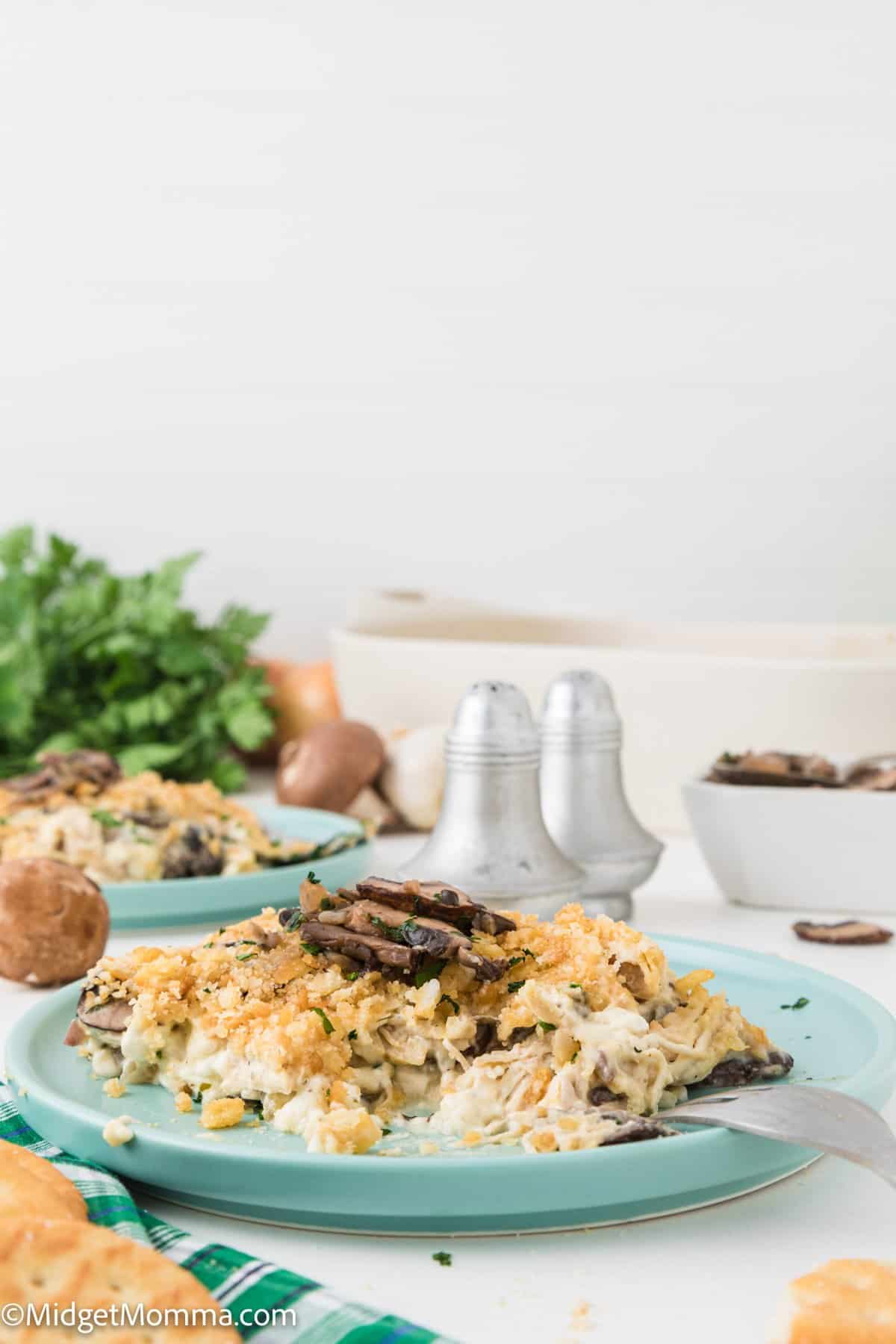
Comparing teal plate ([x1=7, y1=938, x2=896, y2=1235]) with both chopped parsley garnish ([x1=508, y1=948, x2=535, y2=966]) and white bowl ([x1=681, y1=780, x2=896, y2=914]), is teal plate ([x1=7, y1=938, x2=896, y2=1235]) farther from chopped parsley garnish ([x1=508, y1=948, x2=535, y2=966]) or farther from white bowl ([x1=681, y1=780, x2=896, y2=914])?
white bowl ([x1=681, y1=780, x2=896, y2=914])

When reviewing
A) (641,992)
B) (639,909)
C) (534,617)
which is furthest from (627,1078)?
(534,617)

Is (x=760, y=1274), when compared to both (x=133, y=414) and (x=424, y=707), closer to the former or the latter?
(x=424, y=707)

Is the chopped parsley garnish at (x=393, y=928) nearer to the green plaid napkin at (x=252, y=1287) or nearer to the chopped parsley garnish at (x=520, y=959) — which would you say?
the chopped parsley garnish at (x=520, y=959)

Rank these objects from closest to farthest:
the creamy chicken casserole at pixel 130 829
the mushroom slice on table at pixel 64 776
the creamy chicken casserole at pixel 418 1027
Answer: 1. the creamy chicken casserole at pixel 418 1027
2. the creamy chicken casserole at pixel 130 829
3. the mushroom slice on table at pixel 64 776

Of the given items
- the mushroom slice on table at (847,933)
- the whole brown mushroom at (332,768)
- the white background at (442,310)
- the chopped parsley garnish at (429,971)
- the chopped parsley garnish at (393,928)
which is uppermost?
the white background at (442,310)

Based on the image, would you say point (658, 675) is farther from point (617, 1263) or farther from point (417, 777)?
point (617, 1263)

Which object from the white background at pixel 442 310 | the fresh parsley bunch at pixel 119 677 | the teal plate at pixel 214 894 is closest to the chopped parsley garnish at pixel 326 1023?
the teal plate at pixel 214 894

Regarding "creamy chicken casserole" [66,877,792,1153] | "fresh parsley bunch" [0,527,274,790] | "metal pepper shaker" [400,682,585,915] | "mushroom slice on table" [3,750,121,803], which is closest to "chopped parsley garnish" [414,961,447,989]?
"creamy chicken casserole" [66,877,792,1153]

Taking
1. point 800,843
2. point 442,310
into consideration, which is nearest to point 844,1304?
point 800,843
